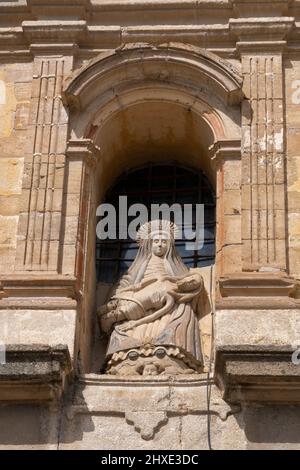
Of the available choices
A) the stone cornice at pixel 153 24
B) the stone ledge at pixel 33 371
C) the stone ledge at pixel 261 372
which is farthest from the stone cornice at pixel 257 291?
the stone cornice at pixel 153 24

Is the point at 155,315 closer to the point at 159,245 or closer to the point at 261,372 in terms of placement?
the point at 159,245

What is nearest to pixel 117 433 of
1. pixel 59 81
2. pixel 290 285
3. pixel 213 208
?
pixel 290 285

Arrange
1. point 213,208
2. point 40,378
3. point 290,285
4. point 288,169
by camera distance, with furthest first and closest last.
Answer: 1. point 213,208
2. point 288,169
3. point 290,285
4. point 40,378

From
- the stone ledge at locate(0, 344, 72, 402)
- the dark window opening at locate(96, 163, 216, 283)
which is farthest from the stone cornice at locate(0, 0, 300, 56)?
the stone ledge at locate(0, 344, 72, 402)

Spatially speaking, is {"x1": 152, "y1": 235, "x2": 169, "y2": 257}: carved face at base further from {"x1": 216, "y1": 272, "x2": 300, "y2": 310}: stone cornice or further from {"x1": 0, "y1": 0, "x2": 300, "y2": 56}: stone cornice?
{"x1": 0, "y1": 0, "x2": 300, "y2": 56}: stone cornice

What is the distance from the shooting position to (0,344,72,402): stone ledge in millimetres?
9359

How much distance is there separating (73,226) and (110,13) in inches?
100

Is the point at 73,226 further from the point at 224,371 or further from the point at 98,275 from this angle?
the point at 224,371

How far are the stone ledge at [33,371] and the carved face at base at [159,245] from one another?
2.00m

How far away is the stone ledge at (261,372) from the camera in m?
9.26

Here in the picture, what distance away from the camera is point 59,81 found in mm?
11617

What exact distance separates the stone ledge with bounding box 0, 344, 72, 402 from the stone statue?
→ 0.88 metres

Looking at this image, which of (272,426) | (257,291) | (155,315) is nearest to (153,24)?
(155,315)

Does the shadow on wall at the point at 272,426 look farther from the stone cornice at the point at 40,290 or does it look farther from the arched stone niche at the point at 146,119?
the stone cornice at the point at 40,290
